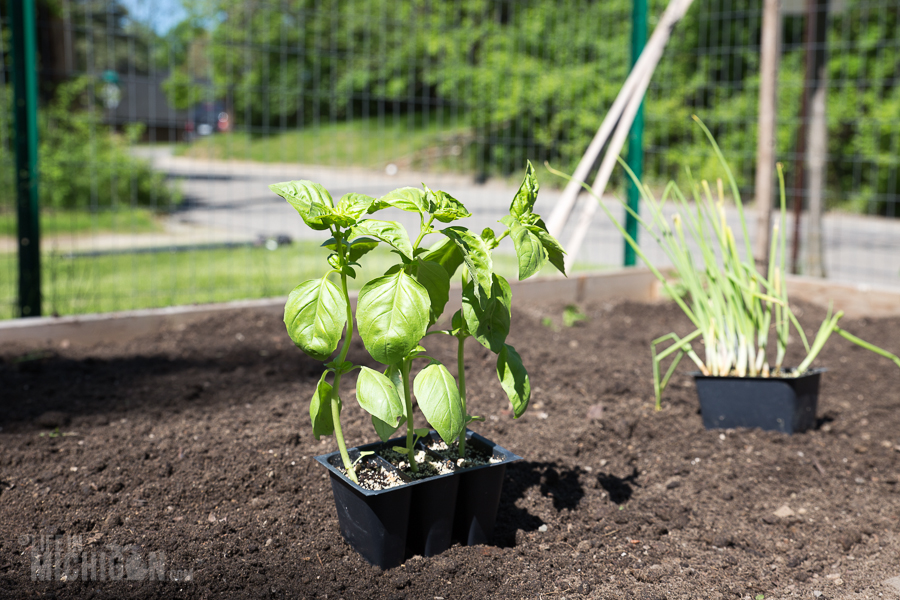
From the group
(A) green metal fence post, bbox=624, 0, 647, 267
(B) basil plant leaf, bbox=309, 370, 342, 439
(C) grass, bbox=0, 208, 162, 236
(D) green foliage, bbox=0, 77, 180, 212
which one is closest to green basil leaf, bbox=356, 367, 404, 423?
(B) basil plant leaf, bbox=309, 370, 342, 439

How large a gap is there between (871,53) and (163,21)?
1067 centimetres

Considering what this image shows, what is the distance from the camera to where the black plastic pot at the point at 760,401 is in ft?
7.42

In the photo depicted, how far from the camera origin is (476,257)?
133 centimetres

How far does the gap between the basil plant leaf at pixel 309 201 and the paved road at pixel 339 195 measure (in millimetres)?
1671

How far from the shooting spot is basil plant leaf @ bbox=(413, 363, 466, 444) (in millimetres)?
1344

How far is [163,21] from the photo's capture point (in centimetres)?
355

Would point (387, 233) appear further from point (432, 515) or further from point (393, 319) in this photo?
point (432, 515)

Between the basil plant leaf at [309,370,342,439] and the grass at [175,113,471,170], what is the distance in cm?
280

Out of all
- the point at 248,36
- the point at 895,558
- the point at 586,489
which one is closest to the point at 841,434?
the point at 895,558

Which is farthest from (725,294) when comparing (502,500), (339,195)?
(339,195)

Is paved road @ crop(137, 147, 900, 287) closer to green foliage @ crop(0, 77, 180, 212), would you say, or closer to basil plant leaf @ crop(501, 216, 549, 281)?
green foliage @ crop(0, 77, 180, 212)

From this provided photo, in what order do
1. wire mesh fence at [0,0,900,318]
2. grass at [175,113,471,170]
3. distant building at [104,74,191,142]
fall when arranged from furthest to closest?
grass at [175,113,471,170]
wire mesh fence at [0,0,900,318]
distant building at [104,74,191,142]

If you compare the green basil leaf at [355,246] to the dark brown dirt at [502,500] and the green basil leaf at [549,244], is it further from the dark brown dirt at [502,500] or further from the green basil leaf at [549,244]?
the dark brown dirt at [502,500]

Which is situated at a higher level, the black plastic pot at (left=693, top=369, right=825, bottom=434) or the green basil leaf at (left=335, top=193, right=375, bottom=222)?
the green basil leaf at (left=335, top=193, right=375, bottom=222)
